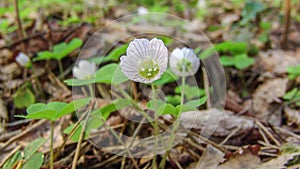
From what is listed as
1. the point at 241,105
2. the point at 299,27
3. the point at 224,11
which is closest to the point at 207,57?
the point at 241,105

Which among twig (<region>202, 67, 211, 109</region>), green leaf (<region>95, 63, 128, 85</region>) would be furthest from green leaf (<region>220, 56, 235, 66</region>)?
green leaf (<region>95, 63, 128, 85</region>)

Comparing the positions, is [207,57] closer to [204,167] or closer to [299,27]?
[204,167]

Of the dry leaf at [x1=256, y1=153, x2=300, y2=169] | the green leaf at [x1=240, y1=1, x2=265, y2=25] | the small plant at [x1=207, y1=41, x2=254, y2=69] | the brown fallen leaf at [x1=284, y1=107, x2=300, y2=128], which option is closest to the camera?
the dry leaf at [x1=256, y1=153, x2=300, y2=169]

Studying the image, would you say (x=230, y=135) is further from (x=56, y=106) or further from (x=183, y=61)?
(x=56, y=106)

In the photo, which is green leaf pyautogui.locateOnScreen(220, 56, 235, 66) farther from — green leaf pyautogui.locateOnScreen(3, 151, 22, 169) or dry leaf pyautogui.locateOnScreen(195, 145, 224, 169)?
green leaf pyautogui.locateOnScreen(3, 151, 22, 169)

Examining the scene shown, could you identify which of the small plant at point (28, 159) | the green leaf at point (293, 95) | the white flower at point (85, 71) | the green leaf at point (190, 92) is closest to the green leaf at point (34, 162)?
the small plant at point (28, 159)

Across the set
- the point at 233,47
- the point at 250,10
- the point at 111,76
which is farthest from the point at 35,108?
the point at 250,10

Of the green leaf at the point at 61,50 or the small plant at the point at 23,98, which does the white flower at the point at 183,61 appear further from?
the small plant at the point at 23,98
